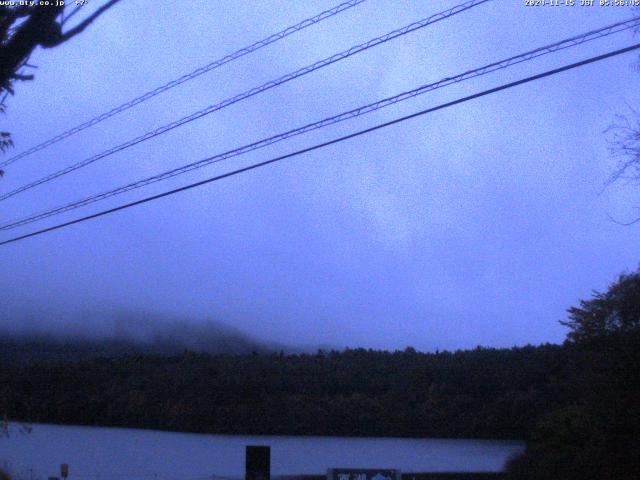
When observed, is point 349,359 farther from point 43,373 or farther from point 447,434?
point 43,373

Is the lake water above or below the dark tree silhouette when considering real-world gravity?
below

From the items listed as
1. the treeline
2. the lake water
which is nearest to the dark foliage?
the lake water

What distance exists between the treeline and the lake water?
3491 millimetres

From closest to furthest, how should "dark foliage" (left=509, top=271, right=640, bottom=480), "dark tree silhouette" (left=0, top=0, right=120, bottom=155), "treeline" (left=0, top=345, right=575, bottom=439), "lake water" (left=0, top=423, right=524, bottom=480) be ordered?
1. "dark tree silhouette" (left=0, top=0, right=120, bottom=155)
2. "dark foliage" (left=509, top=271, right=640, bottom=480)
3. "lake water" (left=0, top=423, right=524, bottom=480)
4. "treeline" (left=0, top=345, right=575, bottom=439)

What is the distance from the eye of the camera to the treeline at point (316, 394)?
102 ft

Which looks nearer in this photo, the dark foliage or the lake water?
the dark foliage

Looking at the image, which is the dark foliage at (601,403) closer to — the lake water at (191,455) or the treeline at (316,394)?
the lake water at (191,455)

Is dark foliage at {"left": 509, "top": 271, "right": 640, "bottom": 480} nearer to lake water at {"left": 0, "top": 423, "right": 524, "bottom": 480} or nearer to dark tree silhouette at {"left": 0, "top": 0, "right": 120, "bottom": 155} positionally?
lake water at {"left": 0, "top": 423, "right": 524, "bottom": 480}

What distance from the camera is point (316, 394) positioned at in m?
35.4

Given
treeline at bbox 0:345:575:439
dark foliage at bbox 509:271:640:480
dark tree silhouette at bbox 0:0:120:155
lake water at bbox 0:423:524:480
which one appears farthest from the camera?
treeline at bbox 0:345:575:439

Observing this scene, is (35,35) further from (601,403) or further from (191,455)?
(191,455)

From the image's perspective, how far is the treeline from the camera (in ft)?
102

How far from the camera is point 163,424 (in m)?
33.6

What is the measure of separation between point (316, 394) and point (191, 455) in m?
12.1
